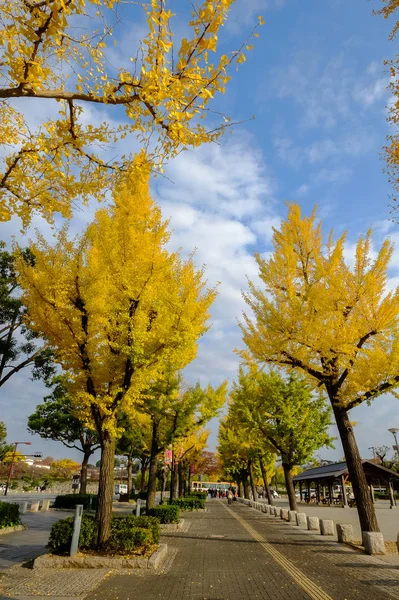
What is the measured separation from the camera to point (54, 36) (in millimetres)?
3443

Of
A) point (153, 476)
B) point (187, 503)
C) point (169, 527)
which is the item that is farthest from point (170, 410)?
point (187, 503)

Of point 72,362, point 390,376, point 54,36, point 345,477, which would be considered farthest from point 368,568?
point 345,477

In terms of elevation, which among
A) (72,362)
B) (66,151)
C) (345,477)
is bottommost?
(345,477)

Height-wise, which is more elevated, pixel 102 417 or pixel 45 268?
pixel 45 268

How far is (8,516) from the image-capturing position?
12414mm

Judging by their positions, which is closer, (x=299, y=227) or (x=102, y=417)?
(x=102, y=417)

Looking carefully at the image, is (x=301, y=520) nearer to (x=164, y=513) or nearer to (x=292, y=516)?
(x=292, y=516)

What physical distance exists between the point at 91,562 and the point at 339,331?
759cm

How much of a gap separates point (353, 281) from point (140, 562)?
8.57 m

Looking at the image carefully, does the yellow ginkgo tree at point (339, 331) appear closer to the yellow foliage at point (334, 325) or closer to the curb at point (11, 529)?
the yellow foliage at point (334, 325)

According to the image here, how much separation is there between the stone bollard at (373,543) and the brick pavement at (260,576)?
0.33 meters

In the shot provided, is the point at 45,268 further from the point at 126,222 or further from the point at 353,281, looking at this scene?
the point at 353,281

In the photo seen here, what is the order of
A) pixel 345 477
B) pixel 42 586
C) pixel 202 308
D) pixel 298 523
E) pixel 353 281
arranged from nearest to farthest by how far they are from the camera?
pixel 42 586
pixel 202 308
pixel 353 281
pixel 298 523
pixel 345 477

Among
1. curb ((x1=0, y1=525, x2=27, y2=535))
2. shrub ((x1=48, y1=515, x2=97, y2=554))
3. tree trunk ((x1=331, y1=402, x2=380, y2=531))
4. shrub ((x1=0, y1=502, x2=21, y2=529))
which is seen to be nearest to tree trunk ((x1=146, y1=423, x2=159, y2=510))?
curb ((x1=0, y1=525, x2=27, y2=535))
